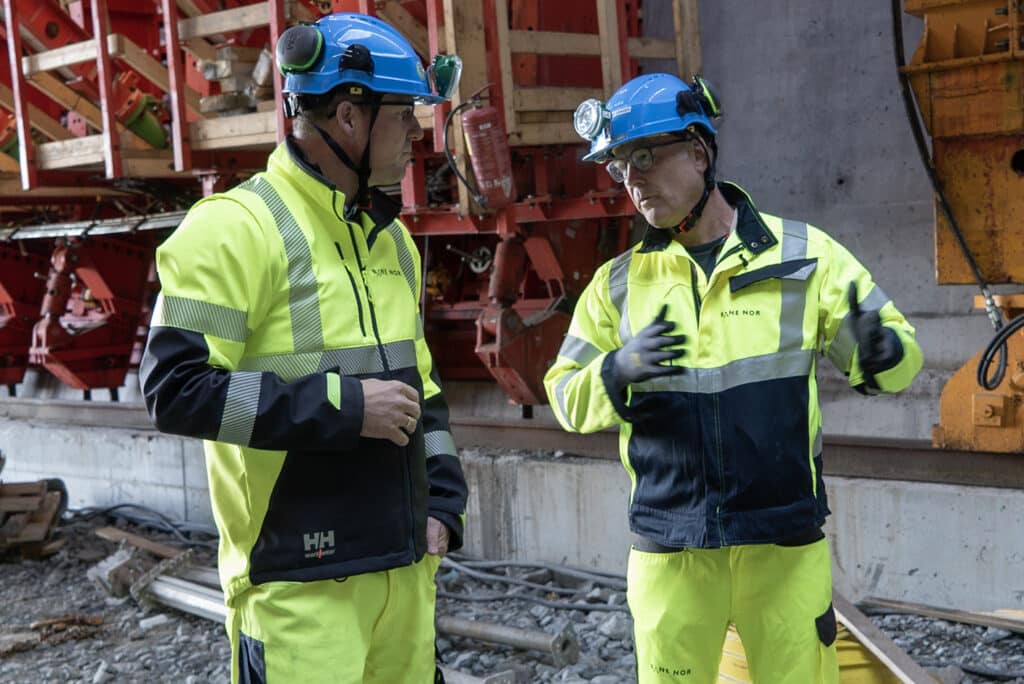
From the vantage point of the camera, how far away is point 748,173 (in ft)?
23.4

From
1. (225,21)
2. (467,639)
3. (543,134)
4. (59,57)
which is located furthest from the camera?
(59,57)

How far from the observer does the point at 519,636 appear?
4844 millimetres

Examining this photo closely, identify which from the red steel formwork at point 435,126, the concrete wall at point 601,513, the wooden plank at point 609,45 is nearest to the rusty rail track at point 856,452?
the concrete wall at point 601,513

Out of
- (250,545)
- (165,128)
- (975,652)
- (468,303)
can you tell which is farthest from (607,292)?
(165,128)

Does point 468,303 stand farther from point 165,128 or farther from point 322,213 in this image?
point 322,213

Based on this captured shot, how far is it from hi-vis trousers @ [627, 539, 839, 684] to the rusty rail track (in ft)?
8.72

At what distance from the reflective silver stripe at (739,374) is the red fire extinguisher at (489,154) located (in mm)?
2991

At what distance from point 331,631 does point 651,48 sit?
16.0 ft

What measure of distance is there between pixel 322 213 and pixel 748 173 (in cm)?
523

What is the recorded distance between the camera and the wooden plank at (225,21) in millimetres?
6047

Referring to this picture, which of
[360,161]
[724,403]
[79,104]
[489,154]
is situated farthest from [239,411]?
[79,104]

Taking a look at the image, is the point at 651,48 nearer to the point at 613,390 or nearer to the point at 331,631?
the point at 613,390

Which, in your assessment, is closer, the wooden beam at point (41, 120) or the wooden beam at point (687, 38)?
the wooden beam at point (687, 38)

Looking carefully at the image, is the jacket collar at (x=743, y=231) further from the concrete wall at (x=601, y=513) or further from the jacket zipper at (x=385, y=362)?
the concrete wall at (x=601, y=513)
